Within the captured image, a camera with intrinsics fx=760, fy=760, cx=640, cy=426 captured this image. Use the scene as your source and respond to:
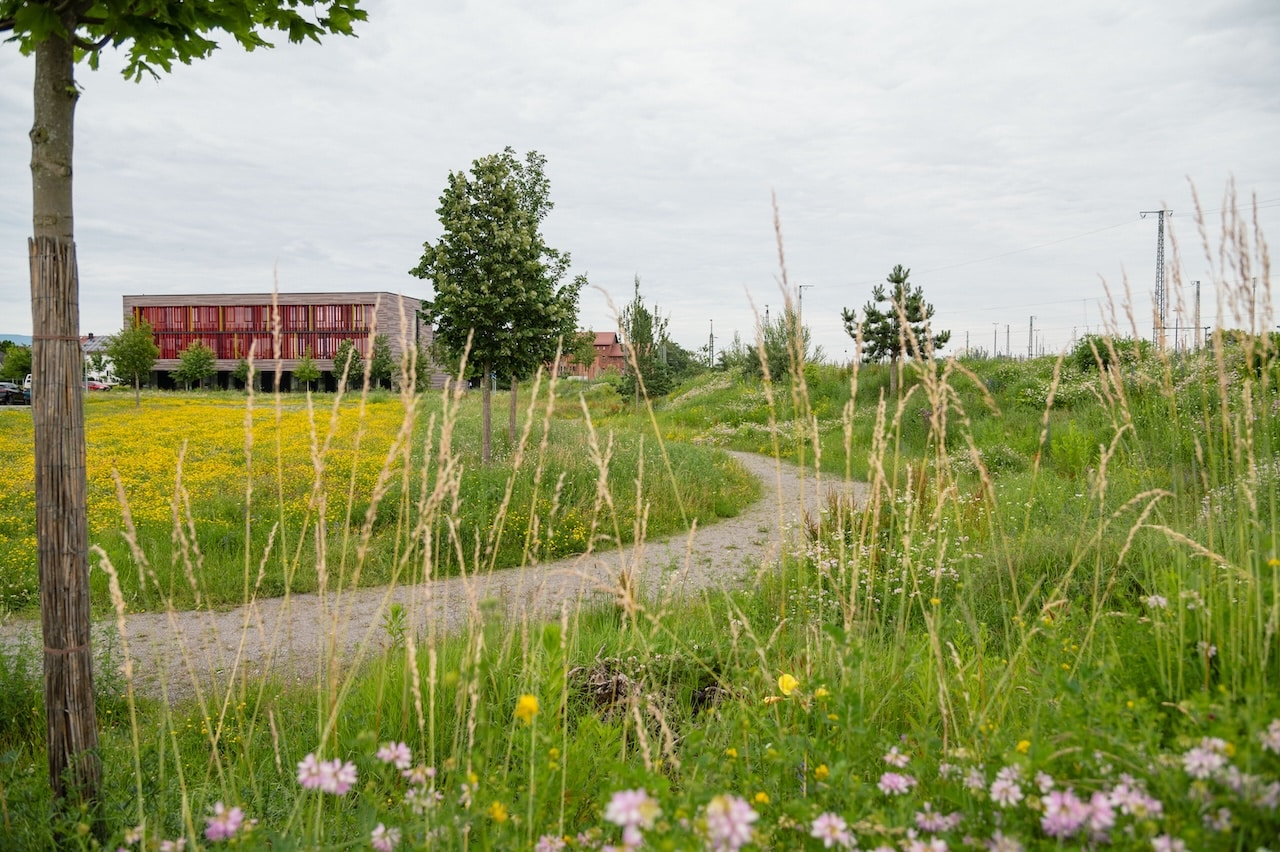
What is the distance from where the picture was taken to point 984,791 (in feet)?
5.37

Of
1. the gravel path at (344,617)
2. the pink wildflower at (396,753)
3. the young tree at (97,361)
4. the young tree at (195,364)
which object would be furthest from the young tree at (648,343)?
the young tree at (97,361)

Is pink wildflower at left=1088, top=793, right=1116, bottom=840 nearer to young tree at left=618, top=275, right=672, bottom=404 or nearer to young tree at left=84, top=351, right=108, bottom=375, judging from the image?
young tree at left=618, top=275, right=672, bottom=404

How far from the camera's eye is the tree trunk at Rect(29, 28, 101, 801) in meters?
2.44

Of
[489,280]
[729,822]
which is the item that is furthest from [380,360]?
[729,822]

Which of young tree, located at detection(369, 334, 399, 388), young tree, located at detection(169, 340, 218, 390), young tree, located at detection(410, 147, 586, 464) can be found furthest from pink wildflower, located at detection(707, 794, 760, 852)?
young tree, located at detection(169, 340, 218, 390)

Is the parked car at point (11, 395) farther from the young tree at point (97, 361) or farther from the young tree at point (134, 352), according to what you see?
the young tree at point (134, 352)

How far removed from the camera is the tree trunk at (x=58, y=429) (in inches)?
96.2

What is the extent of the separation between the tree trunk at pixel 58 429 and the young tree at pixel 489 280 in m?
10.1

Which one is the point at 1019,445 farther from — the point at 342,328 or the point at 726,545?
the point at 342,328

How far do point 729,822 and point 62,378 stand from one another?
254 cm

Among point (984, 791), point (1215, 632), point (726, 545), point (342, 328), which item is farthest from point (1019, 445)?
point (342, 328)

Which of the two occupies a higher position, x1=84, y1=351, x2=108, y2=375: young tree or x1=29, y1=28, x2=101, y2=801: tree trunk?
x1=84, y1=351, x2=108, y2=375: young tree

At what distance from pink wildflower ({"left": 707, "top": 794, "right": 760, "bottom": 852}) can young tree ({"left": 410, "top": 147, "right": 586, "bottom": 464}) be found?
11923 mm

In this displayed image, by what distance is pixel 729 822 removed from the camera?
118 cm
